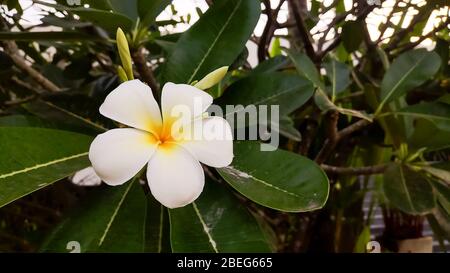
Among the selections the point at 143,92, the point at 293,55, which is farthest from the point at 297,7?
the point at 143,92

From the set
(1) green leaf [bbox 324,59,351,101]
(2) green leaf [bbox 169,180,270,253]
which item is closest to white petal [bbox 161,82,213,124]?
(2) green leaf [bbox 169,180,270,253]

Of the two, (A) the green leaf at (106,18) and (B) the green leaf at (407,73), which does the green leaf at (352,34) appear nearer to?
(B) the green leaf at (407,73)

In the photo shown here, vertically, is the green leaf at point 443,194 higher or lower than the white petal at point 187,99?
lower

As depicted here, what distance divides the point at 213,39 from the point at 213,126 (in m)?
0.18

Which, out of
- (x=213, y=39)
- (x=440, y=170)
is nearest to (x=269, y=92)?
(x=213, y=39)

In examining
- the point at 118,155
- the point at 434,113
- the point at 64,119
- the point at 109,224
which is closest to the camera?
the point at 118,155

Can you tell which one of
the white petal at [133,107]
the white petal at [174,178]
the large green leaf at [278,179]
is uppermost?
the white petal at [133,107]

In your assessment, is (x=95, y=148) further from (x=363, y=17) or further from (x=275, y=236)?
(x=275, y=236)

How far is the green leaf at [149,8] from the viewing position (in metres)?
0.46

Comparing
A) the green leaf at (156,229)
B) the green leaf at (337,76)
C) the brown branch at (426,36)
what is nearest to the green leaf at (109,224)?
the green leaf at (156,229)

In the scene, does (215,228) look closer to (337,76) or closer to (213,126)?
(213,126)

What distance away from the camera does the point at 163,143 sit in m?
0.34

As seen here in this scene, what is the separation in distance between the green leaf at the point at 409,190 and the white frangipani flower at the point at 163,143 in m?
0.34

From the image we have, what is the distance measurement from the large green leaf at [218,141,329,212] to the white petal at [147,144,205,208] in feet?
0.27
